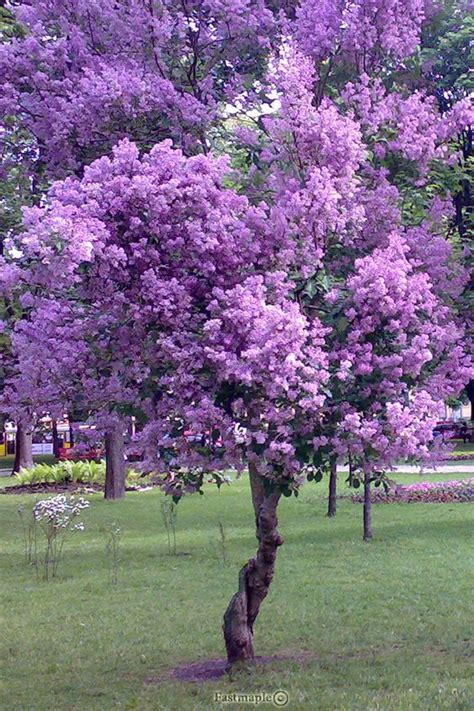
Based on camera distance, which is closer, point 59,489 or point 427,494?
point 427,494

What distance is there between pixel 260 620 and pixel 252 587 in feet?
6.17

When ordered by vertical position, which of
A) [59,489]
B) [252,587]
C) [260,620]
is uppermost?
[59,489]

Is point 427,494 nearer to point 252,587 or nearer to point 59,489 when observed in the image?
point 59,489

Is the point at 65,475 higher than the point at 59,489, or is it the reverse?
the point at 65,475

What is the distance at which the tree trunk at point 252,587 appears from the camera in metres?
5.83

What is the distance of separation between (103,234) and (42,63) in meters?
2.12

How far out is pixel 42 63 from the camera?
5848 mm

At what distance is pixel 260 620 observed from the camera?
774 centimetres

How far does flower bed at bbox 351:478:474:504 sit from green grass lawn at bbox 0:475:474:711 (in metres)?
3.89

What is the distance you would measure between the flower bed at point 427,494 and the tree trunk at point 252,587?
11489 mm

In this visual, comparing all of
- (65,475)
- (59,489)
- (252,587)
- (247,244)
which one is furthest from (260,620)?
(65,475)

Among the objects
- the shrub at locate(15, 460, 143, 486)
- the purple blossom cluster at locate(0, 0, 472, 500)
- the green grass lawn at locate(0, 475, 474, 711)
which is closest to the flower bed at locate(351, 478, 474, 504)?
the green grass lawn at locate(0, 475, 474, 711)

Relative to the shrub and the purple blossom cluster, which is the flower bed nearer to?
the shrub

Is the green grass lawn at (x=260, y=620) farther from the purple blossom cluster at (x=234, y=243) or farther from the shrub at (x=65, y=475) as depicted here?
the shrub at (x=65, y=475)
